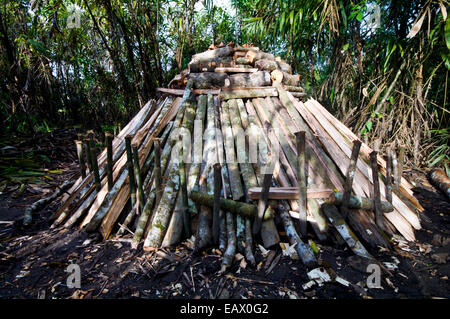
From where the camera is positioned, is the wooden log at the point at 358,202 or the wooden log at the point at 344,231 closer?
the wooden log at the point at 344,231

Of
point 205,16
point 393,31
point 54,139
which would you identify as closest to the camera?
point 393,31

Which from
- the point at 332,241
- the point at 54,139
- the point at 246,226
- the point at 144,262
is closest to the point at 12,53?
the point at 54,139

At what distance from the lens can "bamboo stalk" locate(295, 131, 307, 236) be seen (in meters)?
2.17

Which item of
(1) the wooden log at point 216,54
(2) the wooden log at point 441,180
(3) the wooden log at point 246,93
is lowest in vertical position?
(2) the wooden log at point 441,180

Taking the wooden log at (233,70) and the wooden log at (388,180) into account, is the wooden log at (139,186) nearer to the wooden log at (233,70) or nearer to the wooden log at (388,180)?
the wooden log at (233,70)

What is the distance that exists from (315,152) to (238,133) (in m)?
1.06

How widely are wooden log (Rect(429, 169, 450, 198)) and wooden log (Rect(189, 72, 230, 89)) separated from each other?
3.86m

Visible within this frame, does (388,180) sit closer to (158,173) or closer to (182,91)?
(158,173)

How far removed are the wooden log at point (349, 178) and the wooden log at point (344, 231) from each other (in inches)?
3.6

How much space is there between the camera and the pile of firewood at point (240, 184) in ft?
7.28

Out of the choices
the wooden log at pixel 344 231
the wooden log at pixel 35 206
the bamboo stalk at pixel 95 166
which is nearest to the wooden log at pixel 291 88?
the wooden log at pixel 344 231

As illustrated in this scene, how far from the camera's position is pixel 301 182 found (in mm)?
2205

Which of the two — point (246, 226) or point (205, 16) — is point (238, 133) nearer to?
point (246, 226)

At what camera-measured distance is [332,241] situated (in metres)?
2.28
